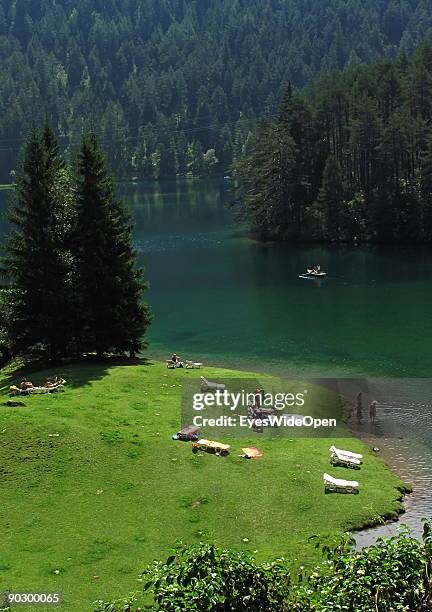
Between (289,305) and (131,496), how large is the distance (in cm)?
4535

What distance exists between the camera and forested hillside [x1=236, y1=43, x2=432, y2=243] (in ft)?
360

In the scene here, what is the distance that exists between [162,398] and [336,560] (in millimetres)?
24728

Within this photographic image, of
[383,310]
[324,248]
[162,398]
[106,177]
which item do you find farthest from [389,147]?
[162,398]

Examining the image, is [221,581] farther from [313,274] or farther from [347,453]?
[313,274]

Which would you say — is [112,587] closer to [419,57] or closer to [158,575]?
[158,575]

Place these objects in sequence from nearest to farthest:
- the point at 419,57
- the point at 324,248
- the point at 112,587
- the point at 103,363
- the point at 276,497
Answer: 1. the point at 112,587
2. the point at 276,497
3. the point at 103,363
4. the point at 324,248
5. the point at 419,57

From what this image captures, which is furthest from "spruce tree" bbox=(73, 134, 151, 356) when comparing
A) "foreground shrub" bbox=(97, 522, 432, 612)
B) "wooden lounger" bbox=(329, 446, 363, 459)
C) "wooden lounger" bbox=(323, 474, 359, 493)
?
"foreground shrub" bbox=(97, 522, 432, 612)

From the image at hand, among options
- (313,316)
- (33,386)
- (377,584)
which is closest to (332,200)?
(313,316)

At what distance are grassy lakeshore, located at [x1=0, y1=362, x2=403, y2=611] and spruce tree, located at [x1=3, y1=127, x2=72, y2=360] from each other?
1134 centimetres

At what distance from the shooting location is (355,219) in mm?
111750

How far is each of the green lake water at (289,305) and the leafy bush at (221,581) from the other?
1362 inches

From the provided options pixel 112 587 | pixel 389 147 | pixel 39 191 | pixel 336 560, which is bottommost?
pixel 112 587

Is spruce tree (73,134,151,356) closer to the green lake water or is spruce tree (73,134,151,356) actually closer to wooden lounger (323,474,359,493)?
the green lake water

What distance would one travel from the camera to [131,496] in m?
27.2
